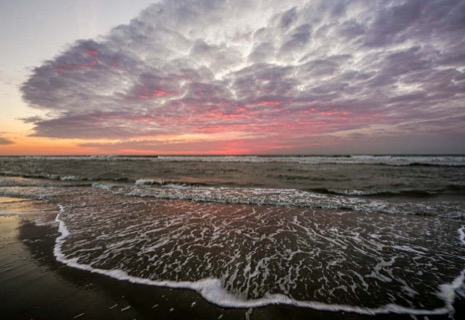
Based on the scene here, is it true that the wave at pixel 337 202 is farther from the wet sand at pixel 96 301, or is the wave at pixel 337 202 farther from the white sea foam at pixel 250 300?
the wet sand at pixel 96 301

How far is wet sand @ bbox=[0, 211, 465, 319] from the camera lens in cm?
321

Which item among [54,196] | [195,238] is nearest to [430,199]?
[195,238]

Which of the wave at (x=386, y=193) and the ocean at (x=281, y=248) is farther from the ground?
the ocean at (x=281, y=248)

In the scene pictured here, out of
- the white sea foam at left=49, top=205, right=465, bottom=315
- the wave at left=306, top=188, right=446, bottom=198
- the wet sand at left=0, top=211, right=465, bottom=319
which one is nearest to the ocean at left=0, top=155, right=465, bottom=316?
the white sea foam at left=49, top=205, right=465, bottom=315

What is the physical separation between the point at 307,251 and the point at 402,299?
2.05 m

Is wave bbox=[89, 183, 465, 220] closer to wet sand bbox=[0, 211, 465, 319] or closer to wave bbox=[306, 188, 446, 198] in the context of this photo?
wave bbox=[306, 188, 446, 198]

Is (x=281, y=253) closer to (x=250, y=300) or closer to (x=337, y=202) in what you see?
(x=250, y=300)

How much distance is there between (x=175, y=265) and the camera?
15.6 feet

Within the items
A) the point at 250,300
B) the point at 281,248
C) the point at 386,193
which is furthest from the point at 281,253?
the point at 386,193

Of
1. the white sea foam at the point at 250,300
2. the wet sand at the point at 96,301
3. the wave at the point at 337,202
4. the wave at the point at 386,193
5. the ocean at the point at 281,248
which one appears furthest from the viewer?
the wave at the point at 386,193

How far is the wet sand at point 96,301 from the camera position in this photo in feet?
10.5

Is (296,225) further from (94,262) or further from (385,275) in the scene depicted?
(94,262)

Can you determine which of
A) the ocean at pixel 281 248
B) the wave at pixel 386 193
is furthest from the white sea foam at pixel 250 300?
the wave at pixel 386 193

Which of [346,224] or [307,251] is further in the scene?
[346,224]
